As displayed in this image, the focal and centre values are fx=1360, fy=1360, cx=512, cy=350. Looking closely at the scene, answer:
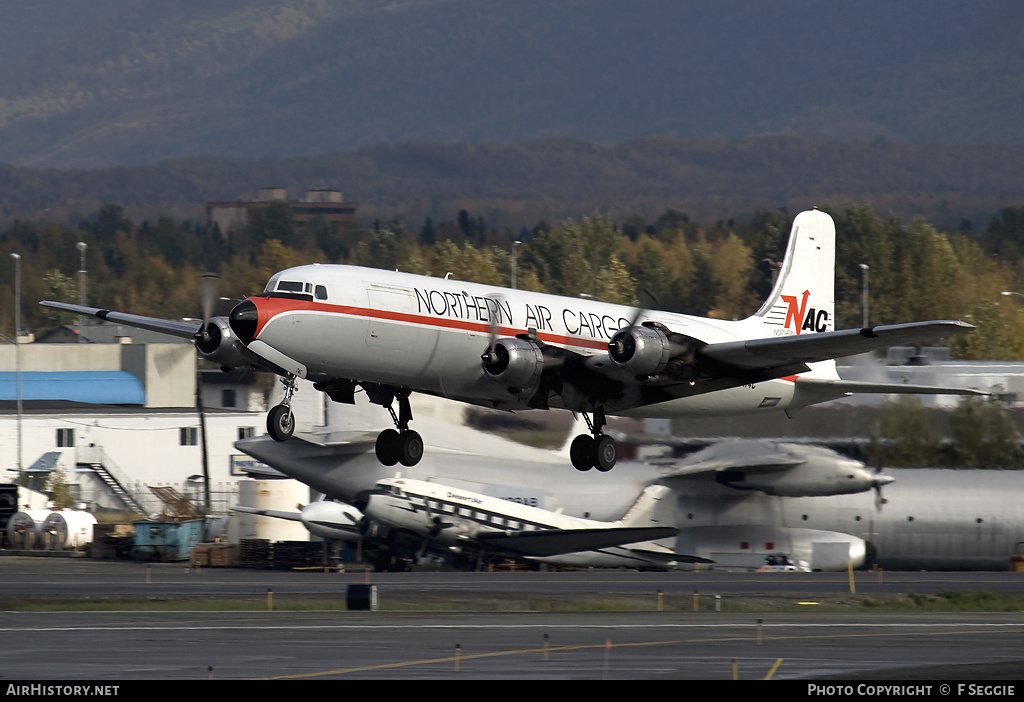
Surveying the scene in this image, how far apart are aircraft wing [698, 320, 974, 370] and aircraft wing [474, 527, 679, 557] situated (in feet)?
74.4

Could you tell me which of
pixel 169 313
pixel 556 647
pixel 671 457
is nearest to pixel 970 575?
pixel 671 457

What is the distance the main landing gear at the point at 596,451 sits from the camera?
3809 centimetres

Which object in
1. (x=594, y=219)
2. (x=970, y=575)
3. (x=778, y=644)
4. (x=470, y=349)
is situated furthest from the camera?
(x=594, y=219)

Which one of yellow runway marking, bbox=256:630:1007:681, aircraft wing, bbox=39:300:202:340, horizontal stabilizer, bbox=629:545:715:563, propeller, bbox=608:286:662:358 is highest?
aircraft wing, bbox=39:300:202:340

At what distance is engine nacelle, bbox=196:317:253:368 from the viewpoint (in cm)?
3366

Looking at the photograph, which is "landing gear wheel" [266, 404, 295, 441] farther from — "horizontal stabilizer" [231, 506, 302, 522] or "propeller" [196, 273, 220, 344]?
"horizontal stabilizer" [231, 506, 302, 522]

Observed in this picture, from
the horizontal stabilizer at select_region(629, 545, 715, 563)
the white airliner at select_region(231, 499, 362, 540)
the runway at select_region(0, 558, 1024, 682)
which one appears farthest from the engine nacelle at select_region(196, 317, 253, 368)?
the horizontal stabilizer at select_region(629, 545, 715, 563)

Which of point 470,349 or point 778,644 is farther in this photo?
point 778,644

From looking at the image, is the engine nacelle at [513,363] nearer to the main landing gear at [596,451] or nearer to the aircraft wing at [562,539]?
the main landing gear at [596,451]

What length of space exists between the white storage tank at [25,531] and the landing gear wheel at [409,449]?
41.7m

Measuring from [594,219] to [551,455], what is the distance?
11261 cm

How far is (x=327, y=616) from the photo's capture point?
44312 mm

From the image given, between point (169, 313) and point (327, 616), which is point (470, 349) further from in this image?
point (169, 313)

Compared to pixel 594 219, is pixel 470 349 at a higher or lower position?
lower
